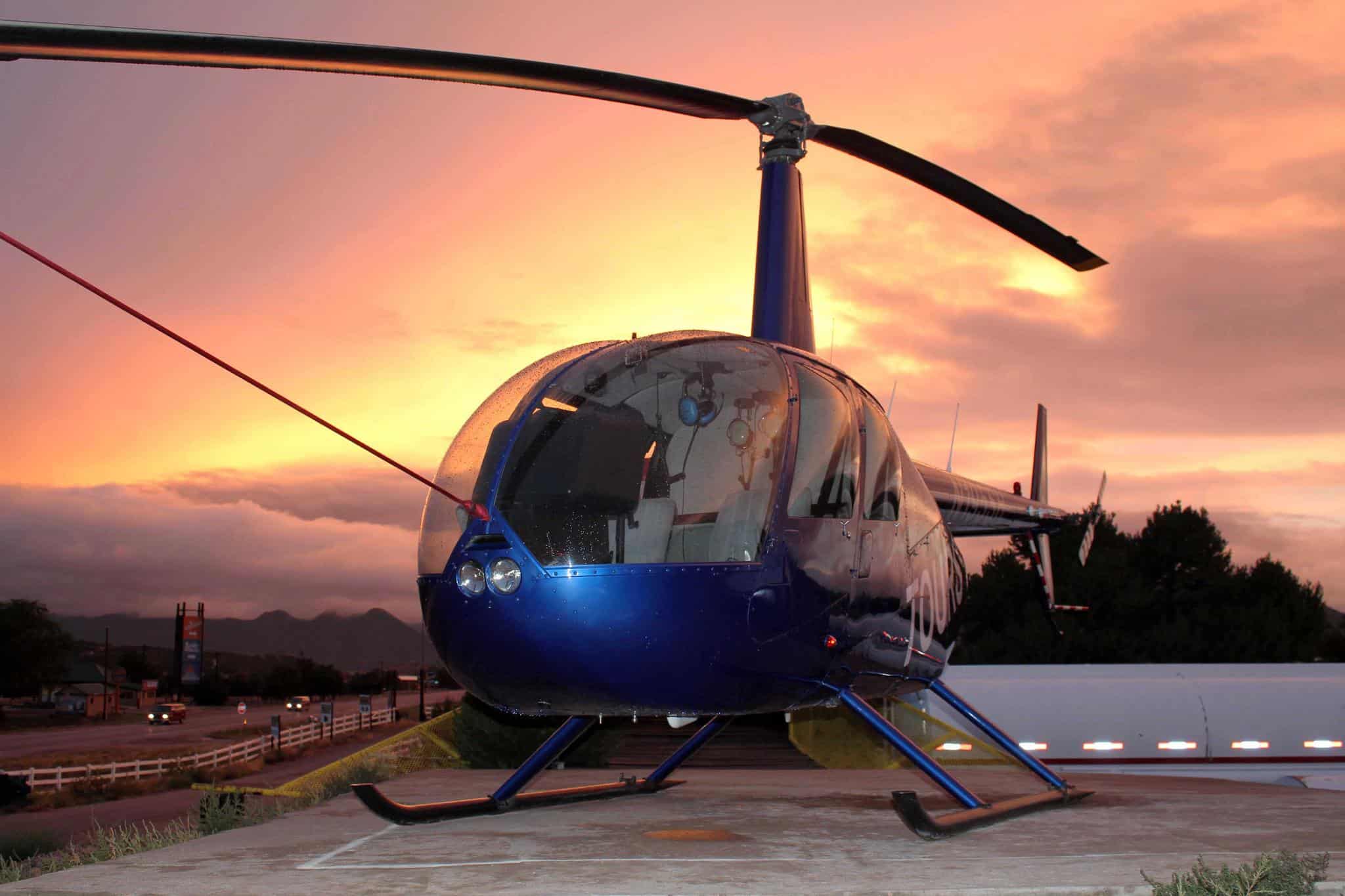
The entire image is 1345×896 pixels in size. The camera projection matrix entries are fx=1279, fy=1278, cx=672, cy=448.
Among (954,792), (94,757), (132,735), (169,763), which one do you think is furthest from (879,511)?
(132,735)

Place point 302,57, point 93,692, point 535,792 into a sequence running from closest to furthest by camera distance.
Result: point 302,57 → point 535,792 → point 93,692

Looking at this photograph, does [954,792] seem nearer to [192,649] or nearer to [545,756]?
[545,756]

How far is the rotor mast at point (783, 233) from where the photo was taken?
10180mm

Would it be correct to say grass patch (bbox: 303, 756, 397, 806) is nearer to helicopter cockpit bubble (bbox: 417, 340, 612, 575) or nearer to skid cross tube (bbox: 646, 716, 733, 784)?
skid cross tube (bbox: 646, 716, 733, 784)

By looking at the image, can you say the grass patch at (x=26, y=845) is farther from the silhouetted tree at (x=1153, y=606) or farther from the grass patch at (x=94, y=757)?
the silhouetted tree at (x=1153, y=606)

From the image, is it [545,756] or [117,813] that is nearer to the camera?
[545,756]

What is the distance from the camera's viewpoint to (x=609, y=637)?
19.7 feet

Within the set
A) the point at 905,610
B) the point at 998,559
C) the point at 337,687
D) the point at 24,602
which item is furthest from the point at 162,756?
the point at 337,687

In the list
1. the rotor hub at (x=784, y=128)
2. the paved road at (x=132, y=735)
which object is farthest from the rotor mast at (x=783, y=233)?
the paved road at (x=132, y=735)

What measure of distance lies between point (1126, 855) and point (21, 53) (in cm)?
609

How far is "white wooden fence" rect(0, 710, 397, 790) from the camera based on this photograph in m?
40.8

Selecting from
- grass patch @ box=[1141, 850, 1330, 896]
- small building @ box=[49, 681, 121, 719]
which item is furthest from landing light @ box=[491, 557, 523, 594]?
small building @ box=[49, 681, 121, 719]

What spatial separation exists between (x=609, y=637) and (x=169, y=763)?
49645mm

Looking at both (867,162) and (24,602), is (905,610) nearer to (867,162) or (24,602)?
(867,162)
